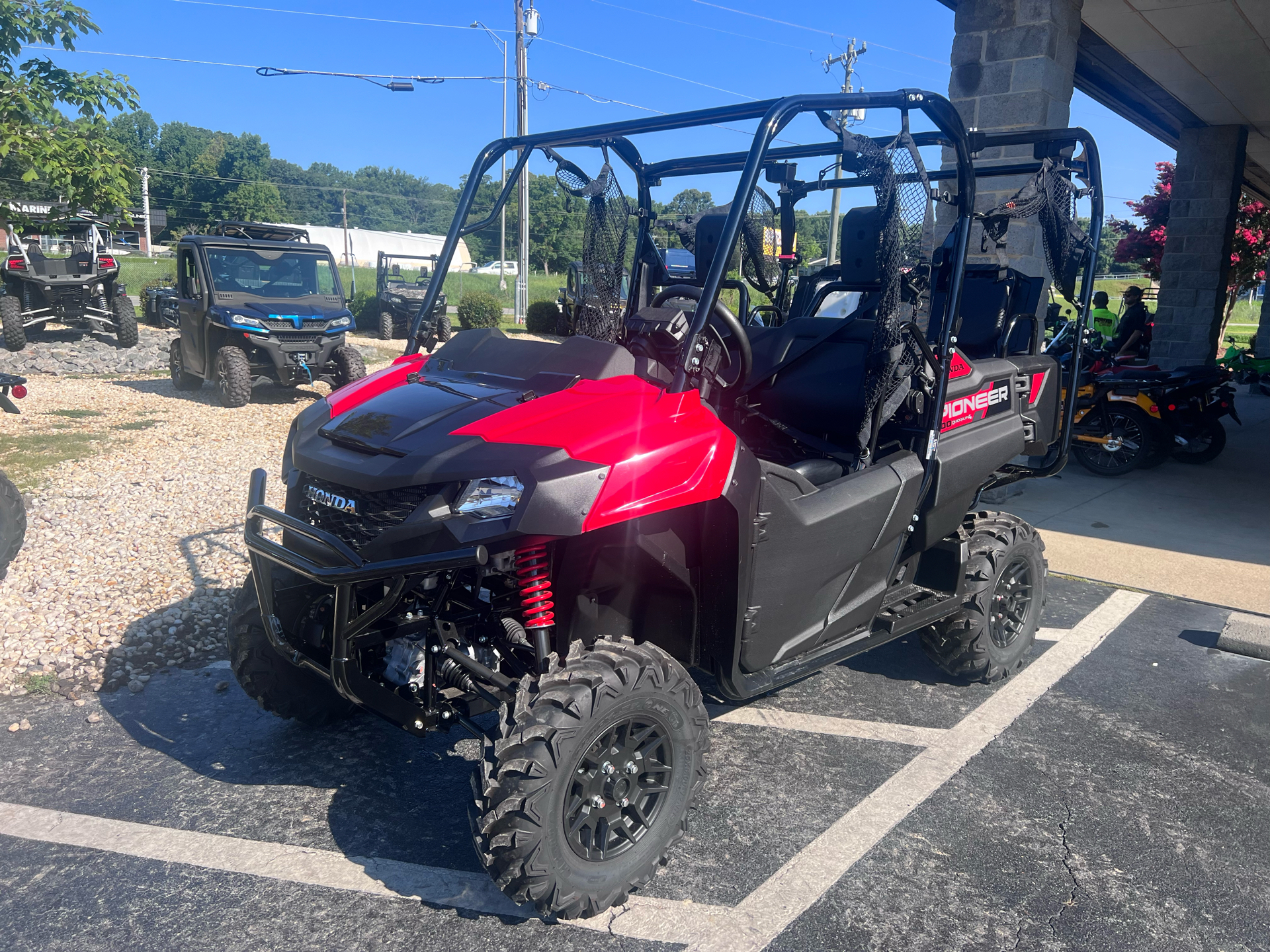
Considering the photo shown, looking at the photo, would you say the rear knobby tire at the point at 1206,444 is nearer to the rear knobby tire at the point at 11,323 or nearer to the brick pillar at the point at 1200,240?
the brick pillar at the point at 1200,240

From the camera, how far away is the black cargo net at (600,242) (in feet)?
12.3

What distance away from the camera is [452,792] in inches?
123

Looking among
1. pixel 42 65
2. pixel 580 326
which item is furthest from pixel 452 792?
pixel 42 65

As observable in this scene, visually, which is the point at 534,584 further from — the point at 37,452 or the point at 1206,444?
the point at 1206,444

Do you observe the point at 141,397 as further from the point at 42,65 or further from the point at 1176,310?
the point at 1176,310

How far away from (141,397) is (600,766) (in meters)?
11.2

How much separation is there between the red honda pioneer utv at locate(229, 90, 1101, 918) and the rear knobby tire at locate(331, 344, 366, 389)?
8.04m

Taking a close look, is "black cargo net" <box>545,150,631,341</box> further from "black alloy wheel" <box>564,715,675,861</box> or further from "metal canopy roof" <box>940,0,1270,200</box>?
"metal canopy roof" <box>940,0,1270,200</box>

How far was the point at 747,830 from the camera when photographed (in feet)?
9.74

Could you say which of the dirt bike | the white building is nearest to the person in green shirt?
the dirt bike

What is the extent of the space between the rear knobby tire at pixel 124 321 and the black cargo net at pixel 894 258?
51.4ft

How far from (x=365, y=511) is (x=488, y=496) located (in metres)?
0.40

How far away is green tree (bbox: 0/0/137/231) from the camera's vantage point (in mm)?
8359

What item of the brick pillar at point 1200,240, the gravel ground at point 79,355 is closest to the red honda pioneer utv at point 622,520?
the brick pillar at point 1200,240
